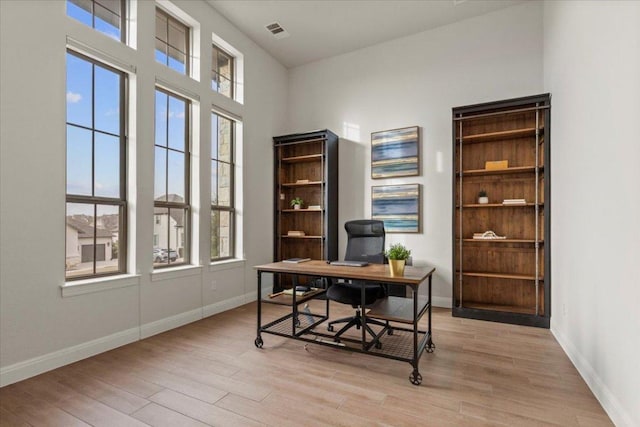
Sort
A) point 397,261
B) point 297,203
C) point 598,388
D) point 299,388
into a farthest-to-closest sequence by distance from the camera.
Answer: point 297,203
point 397,261
point 299,388
point 598,388

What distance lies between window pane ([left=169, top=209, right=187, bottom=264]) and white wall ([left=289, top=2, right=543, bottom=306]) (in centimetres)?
230

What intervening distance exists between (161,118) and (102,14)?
102cm

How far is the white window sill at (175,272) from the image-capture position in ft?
11.1

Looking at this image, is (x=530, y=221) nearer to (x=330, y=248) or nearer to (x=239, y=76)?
(x=330, y=248)

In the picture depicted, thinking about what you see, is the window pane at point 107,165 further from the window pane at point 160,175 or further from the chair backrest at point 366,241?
the chair backrest at point 366,241

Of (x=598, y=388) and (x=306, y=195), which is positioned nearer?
(x=598, y=388)

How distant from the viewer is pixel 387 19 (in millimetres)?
4320

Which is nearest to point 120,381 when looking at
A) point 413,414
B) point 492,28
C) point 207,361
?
point 207,361

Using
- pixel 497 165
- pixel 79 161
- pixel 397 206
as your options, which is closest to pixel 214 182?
pixel 79 161

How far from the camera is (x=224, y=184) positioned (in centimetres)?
448

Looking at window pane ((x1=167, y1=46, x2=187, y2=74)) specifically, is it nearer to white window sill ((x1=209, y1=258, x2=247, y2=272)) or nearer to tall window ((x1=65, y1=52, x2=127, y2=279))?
tall window ((x1=65, y1=52, x2=127, y2=279))

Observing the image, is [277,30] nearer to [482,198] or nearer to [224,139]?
[224,139]

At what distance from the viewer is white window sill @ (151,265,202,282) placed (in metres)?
3.40

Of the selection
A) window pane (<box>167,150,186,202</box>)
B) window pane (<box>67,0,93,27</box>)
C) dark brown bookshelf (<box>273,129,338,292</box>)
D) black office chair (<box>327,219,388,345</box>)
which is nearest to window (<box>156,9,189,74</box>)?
window pane (<box>67,0,93,27</box>)
